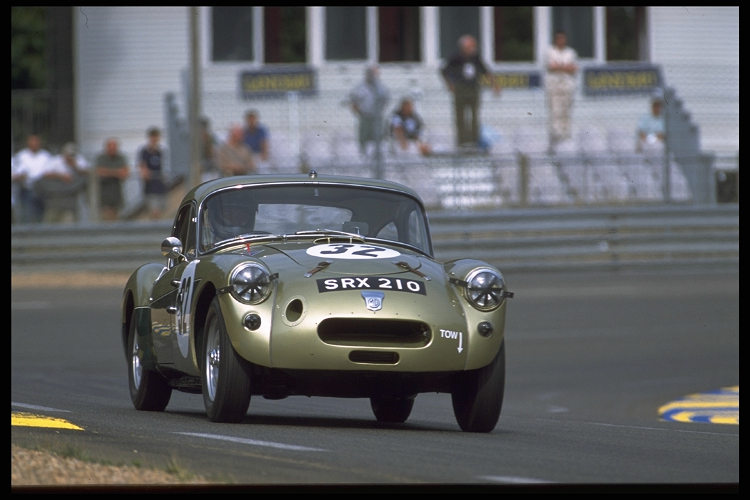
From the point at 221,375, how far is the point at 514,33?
25.0 m

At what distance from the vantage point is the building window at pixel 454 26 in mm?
30016

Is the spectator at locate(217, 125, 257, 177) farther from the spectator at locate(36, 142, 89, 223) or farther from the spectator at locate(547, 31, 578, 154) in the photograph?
the spectator at locate(547, 31, 578, 154)

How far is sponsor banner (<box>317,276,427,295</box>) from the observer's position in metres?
7.67

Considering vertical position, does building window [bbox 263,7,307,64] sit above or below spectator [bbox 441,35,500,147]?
above

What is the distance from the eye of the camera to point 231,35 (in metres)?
30.0

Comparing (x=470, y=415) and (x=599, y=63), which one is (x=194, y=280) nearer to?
(x=470, y=415)

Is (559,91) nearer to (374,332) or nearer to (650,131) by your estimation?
(650,131)

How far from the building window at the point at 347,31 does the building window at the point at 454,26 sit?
1.53 m

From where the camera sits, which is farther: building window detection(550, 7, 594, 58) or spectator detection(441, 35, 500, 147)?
building window detection(550, 7, 594, 58)

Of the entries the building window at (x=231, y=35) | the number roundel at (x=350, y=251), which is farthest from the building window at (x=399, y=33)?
the number roundel at (x=350, y=251)

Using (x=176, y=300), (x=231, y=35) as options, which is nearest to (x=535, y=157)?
(x=231, y=35)

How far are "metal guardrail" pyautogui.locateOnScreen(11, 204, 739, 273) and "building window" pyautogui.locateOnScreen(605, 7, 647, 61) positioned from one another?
11419 mm

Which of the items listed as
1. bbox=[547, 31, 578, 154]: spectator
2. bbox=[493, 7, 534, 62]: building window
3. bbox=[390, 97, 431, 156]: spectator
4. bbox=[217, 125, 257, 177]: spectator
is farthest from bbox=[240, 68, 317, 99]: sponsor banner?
bbox=[390, 97, 431, 156]: spectator
